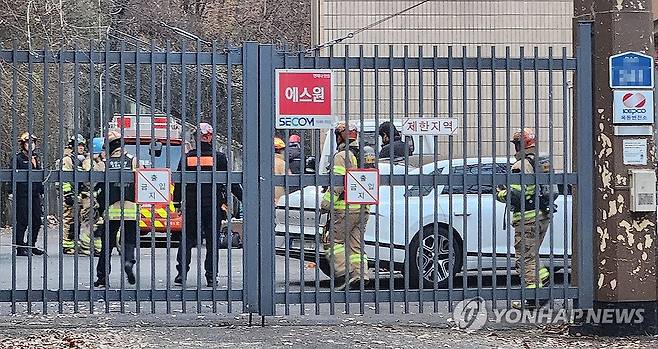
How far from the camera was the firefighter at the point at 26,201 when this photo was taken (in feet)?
30.8

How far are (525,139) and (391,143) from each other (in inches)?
47.9

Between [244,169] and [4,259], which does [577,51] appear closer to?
[244,169]

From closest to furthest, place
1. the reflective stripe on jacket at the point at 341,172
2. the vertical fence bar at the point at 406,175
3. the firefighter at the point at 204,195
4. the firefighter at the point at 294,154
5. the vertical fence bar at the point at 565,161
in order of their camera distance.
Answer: the vertical fence bar at the point at 406,175 < the vertical fence bar at the point at 565,161 < the reflective stripe on jacket at the point at 341,172 < the firefighter at the point at 204,195 < the firefighter at the point at 294,154

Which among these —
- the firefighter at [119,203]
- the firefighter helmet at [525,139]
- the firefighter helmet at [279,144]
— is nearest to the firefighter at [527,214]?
the firefighter helmet at [525,139]

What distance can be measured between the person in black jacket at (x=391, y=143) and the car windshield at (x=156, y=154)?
5.39 feet

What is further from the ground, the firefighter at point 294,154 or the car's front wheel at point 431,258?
the firefighter at point 294,154

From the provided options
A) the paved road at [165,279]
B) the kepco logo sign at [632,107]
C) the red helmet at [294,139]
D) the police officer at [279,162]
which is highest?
the kepco logo sign at [632,107]

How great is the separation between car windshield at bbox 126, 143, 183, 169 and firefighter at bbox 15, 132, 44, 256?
2.68 feet

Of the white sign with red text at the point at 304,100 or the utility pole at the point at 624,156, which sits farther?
the white sign with red text at the point at 304,100

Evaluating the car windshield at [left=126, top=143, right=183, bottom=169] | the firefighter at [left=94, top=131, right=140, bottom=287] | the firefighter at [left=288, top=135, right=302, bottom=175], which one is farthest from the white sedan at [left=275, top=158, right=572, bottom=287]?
the firefighter at [left=94, top=131, right=140, bottom=287]

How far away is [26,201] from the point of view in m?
10.9

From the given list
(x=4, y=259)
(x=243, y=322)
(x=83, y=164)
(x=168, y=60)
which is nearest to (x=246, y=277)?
(x=243, y=322)

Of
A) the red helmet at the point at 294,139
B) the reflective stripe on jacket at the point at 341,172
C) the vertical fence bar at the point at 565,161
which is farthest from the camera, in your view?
the red helmet at the point at 294,139

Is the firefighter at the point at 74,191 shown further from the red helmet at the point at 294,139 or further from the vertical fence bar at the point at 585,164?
the vertical fence bar at the point at 585,164
